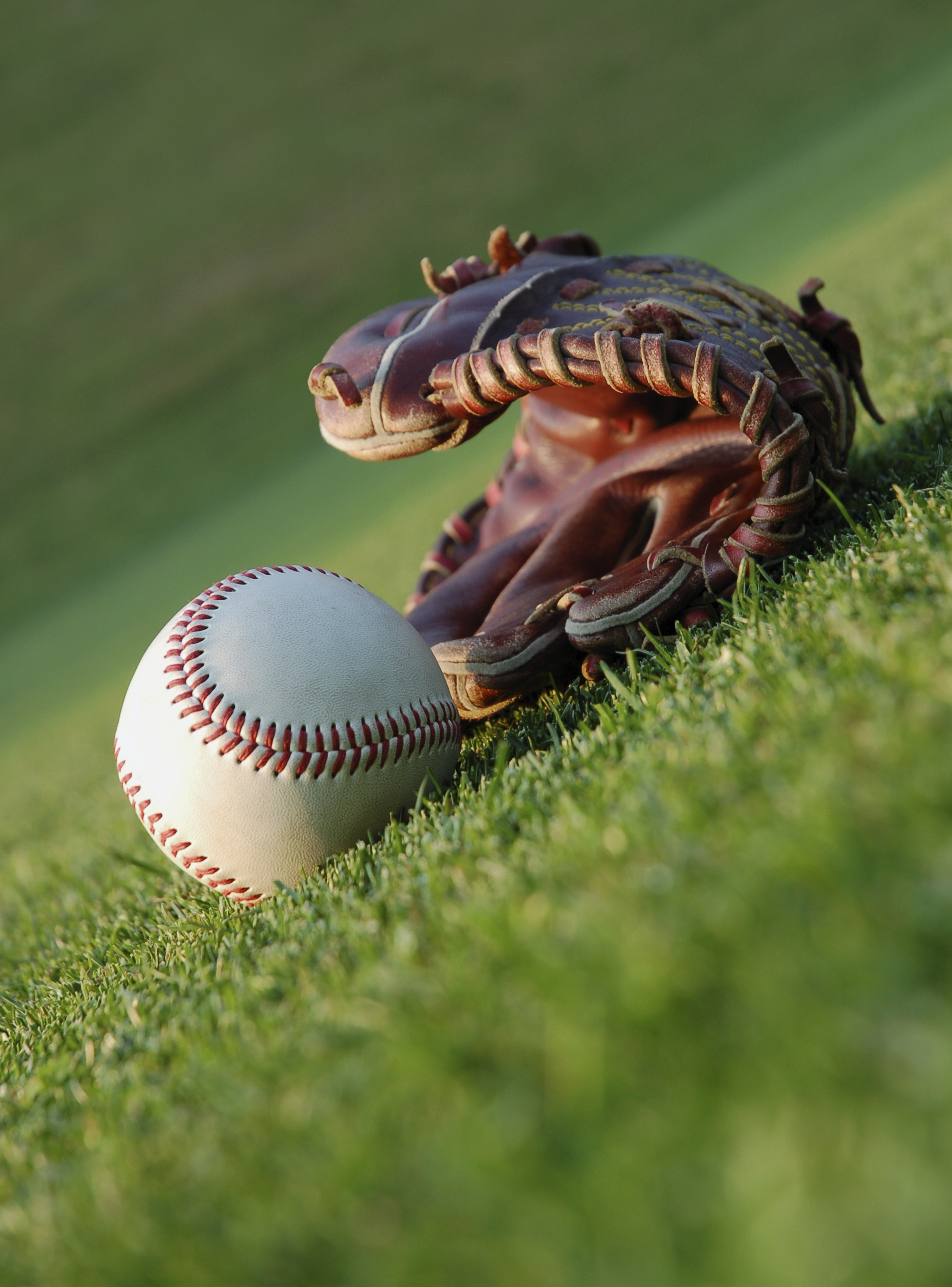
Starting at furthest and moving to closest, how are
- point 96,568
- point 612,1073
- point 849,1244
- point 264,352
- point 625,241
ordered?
point 264,352
point 625,241
point 96,568
point 612,1073
point 849,1244

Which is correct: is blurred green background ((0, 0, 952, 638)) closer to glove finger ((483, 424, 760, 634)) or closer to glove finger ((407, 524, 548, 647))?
glove finger ((407, 524, 548, 647))

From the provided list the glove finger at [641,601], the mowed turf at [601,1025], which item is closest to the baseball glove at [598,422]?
the glove finger at [641,601]

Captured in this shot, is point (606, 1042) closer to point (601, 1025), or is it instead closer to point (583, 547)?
point (601, 1025)

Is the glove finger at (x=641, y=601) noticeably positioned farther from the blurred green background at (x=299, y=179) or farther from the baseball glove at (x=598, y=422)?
the blurred green background at (x=299, y=179)

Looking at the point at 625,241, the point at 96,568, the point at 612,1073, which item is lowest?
the point at 625,241

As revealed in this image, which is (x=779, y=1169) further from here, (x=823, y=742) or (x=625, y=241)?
(x=625, y=241)

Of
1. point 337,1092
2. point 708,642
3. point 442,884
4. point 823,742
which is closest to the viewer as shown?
point 337,1092

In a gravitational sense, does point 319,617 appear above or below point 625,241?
above

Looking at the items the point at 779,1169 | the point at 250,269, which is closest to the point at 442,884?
the point at 779,1169
